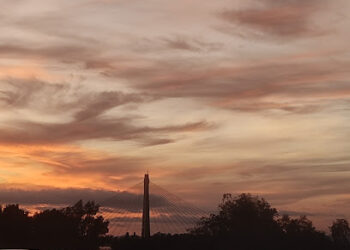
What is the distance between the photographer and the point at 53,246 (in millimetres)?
133250

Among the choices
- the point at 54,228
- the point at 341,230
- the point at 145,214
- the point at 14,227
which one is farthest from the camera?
the point at 341,230

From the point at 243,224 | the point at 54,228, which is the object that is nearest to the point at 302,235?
the point at 243,224

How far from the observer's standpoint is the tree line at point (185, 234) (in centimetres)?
12825

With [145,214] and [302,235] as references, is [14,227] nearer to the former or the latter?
[145,214]

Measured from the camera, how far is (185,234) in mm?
149875

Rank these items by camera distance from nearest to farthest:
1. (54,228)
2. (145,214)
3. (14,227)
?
1. (145,214)
2. (14,227)
3. (54,228)

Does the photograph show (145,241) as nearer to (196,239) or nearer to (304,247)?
(196,239)

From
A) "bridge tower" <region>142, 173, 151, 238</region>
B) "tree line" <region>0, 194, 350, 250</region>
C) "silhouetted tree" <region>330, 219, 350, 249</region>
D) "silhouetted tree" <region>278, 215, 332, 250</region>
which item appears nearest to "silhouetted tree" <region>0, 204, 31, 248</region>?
"tree line" <region>0, 194, 350, 250</region>

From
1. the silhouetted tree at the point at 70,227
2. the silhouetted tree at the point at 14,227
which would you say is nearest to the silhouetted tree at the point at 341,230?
the silhouetted tree at the point at 70,227

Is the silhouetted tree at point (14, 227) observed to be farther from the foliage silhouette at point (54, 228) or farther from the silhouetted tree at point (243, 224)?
the silhouetted tree at point (243, 224)

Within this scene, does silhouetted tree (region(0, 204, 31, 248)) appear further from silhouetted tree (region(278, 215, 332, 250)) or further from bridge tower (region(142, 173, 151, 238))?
silhouetted tree (region(278, 215, 332, 250))

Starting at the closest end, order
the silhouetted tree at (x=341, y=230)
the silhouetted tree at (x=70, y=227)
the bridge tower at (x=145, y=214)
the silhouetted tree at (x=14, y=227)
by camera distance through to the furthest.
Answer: the bridge tower at (x=145, y=214) < the silhouetted tree at (x=14, y=227) < the silhouetted tree at (x=70, y=227) < the silhouetted tree at (x=341, y=230)

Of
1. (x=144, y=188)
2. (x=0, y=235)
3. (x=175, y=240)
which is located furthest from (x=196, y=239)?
(x=0, y=235)

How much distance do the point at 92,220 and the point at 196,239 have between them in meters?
22.1
